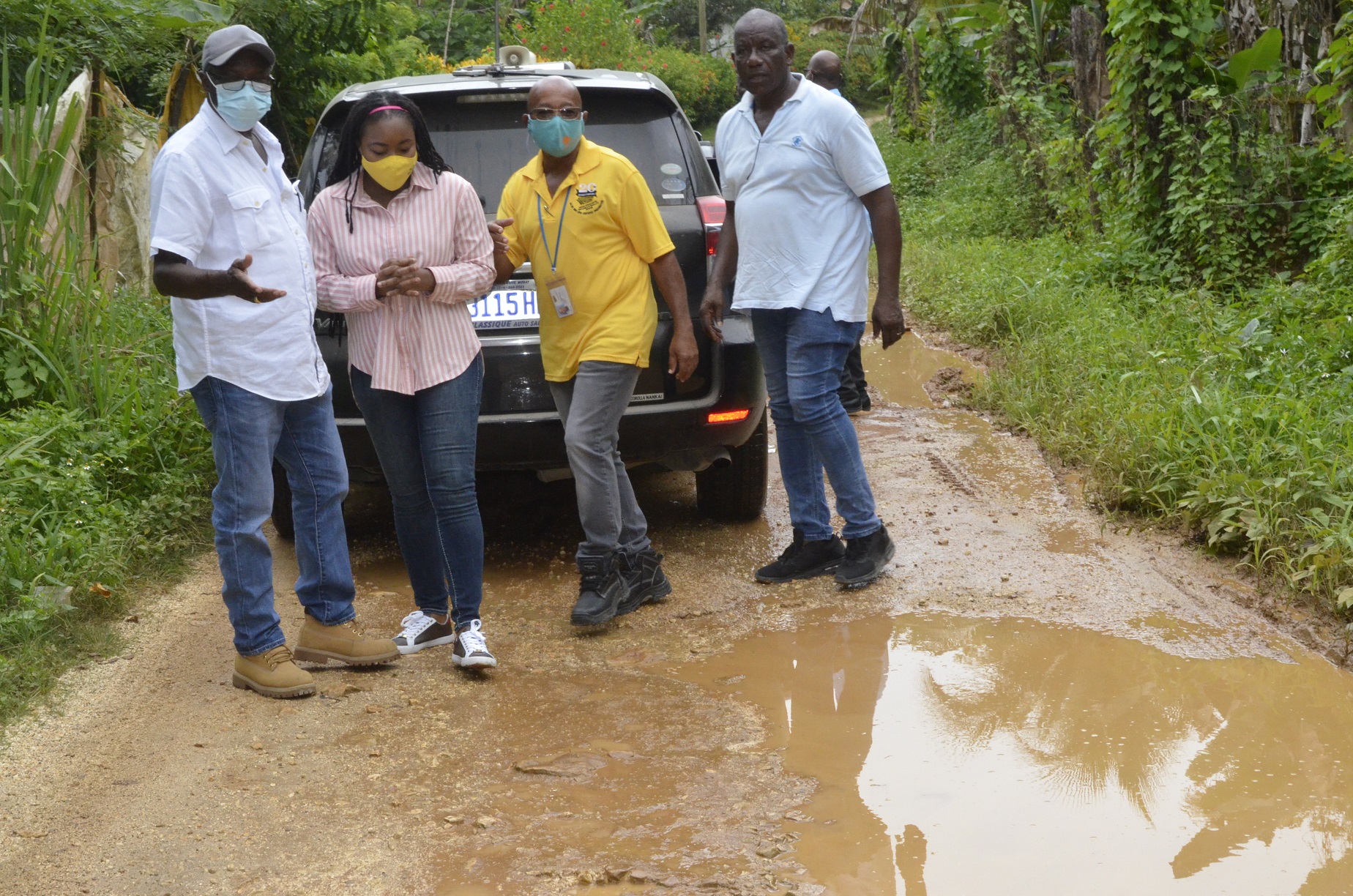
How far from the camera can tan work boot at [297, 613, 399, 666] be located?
4094 mm

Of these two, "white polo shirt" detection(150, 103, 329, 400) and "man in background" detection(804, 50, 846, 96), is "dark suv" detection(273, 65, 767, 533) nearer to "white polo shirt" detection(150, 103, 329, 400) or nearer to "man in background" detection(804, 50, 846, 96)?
"white polo shirt" detection(150, 103, 329, 400)

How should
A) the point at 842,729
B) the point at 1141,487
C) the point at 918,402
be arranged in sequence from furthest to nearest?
the point at 918,402 < the point at 1141,487 < the point at 842,729

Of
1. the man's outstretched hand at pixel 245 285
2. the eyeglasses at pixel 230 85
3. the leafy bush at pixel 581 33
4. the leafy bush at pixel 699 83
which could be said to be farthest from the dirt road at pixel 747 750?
the leafy bush at pixel 699 83

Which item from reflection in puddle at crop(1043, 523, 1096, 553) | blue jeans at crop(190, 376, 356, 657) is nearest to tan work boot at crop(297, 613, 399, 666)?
blue jeans at crop(190, 376, 356, 657)

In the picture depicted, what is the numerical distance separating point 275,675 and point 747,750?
4.63 ft

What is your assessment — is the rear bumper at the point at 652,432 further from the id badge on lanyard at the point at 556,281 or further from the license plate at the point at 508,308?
the id badge on lanyard at the point at 556,281

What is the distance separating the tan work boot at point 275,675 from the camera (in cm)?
386

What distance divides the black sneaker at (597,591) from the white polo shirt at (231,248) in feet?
3.84

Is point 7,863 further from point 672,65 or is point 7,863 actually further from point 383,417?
point 672,65

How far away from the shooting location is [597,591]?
4.46 meters

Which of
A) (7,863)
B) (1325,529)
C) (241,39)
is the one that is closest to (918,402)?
(1325,529)

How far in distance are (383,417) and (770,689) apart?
141cm

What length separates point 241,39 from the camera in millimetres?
3629

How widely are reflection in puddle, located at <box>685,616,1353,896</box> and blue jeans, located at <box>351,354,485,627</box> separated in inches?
30.7
